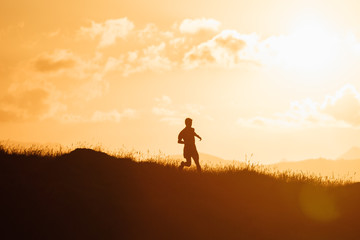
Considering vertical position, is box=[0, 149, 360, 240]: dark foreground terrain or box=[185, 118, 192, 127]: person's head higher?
box=[185, 118, 192, 127]: person's head

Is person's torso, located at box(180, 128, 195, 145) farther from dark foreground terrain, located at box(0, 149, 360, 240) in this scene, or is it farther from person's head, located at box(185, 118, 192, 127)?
dark foreground terrain, located at box(0, 149, 360, 240)

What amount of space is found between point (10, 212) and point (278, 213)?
23.9 feet

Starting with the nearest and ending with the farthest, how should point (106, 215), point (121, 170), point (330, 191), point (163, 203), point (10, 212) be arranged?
point (10, 212)
point (106, 215)
point (163, 203)
point (121, 170)
point (330, 191)

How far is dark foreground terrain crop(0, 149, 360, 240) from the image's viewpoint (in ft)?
31.2

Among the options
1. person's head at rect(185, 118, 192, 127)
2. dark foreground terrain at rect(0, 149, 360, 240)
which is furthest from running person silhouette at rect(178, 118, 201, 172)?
dark foreground terrain at rect(0, 149, 360, 240)

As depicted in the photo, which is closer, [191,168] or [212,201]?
[212,201]

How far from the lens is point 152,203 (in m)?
11.5

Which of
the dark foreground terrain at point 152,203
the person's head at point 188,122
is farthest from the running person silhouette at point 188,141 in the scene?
the dark foreground terrain at point 152,203

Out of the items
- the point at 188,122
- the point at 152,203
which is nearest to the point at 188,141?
the point at 188,122

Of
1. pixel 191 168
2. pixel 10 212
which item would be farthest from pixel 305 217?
pixel 10 212

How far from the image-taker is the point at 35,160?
14305mm

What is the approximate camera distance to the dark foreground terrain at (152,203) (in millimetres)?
9516

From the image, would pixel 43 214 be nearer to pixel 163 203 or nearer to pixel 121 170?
pixel 163 203

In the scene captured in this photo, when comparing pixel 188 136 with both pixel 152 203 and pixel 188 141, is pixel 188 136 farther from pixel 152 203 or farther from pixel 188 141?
pixel 152 203
